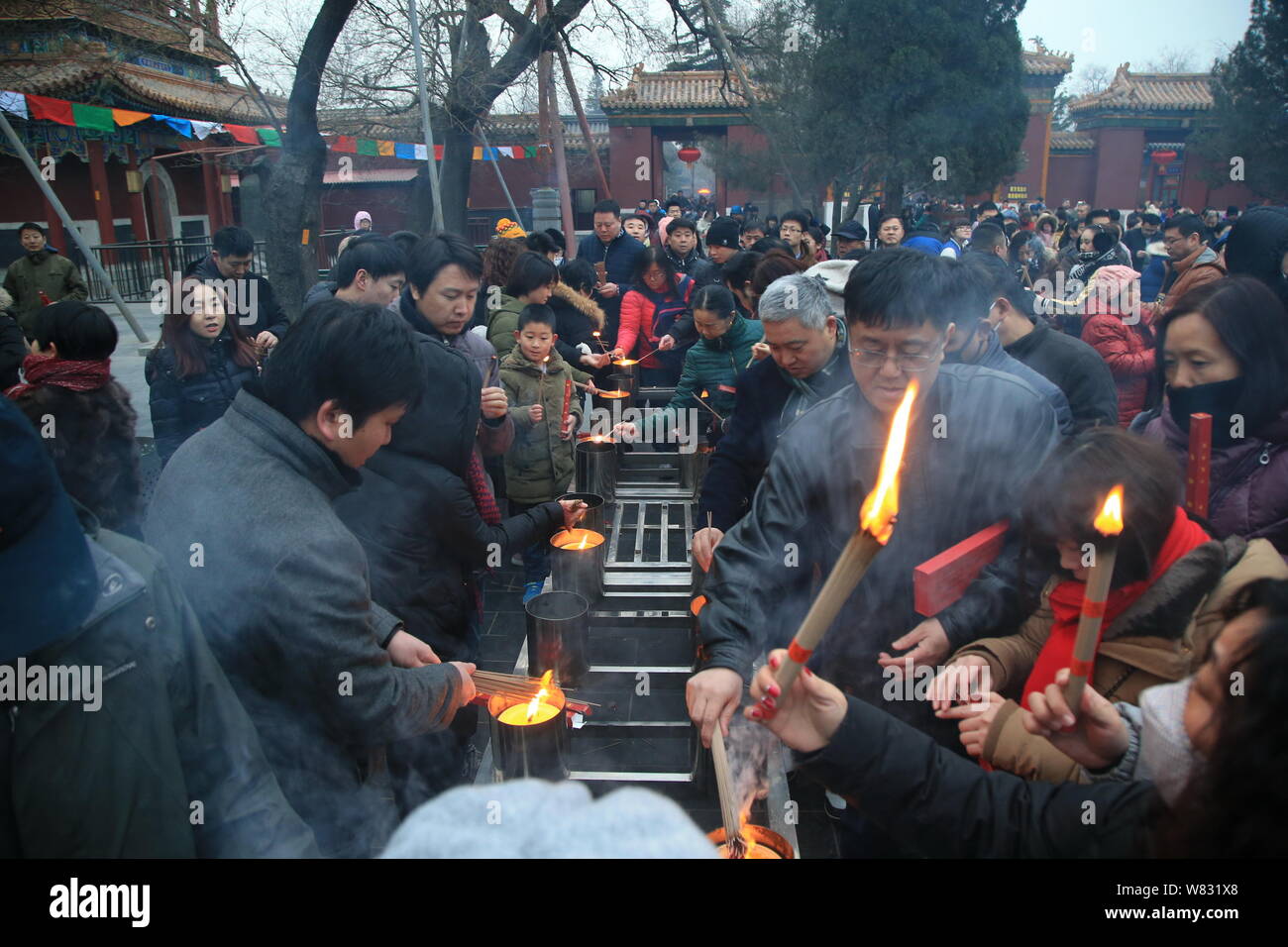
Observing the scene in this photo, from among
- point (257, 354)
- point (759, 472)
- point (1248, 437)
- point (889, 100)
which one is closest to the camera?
point (1248, 437)

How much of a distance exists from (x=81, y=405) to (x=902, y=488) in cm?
286

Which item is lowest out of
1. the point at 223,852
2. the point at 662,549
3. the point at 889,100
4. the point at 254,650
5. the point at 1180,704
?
the point at 662,549

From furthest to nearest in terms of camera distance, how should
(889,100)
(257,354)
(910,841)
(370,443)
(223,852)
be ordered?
(889,100) < (257,354) < (370,443) < (223,852) < (910,841)

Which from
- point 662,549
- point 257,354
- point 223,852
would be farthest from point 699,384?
point 223,852

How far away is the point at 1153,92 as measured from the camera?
78.8 ft

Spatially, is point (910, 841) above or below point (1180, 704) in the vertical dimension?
below

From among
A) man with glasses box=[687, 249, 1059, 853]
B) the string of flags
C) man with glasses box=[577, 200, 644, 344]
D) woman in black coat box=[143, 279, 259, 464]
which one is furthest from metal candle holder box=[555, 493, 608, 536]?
the string of flags

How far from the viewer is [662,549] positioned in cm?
392

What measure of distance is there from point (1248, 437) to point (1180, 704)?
134 cm

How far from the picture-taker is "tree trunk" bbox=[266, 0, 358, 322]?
779 centimetres

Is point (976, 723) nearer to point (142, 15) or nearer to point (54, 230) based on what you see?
point (142, 15)

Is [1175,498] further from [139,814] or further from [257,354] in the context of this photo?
[257,354]

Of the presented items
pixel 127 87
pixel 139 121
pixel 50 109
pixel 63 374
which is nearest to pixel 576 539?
pixel 63 374

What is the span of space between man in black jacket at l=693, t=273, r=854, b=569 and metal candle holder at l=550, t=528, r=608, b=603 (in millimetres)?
589
